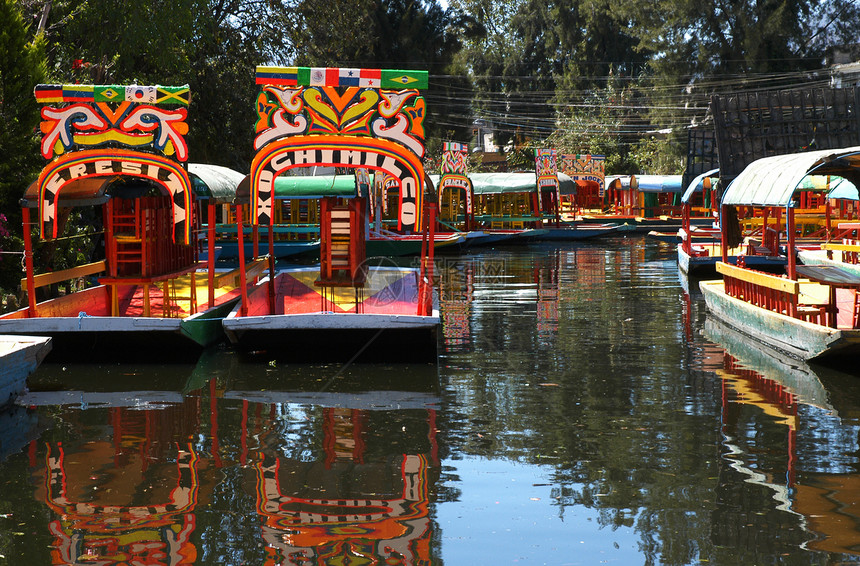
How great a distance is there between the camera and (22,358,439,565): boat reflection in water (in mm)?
6763

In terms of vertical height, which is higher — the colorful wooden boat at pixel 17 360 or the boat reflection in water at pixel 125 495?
the colorful wooden boat at pixel 17 360

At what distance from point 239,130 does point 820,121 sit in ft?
55.0

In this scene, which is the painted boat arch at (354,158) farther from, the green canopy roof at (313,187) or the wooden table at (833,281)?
the green canopy roof at (313,187)

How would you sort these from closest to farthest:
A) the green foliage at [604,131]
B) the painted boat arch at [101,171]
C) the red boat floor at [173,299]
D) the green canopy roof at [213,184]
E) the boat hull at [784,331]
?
the boat hull at [784,331] → the painted boat arch at [101,171] → the red boat floor at [173,299] → the green canopy roof at [213,184] → the green foliage at [604,131]

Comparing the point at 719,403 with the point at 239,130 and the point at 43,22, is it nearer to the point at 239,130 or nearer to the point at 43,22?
the point at 43,22

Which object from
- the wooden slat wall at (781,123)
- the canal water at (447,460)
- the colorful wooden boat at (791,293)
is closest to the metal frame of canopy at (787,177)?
the colorful wooden boat at (791,293)

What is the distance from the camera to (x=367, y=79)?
12.9m

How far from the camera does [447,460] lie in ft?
28.7

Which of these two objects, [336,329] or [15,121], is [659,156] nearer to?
[15,121]

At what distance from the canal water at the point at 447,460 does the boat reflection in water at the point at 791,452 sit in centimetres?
3

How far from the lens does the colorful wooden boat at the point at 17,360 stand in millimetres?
10109

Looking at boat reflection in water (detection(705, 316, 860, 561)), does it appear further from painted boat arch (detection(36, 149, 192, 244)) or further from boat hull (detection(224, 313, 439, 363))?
painted boat arch (detection(36, 149, 192, 244))

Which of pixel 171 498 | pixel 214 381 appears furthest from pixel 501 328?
pixel 171 498

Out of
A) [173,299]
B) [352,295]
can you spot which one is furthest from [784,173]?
[173,299]
